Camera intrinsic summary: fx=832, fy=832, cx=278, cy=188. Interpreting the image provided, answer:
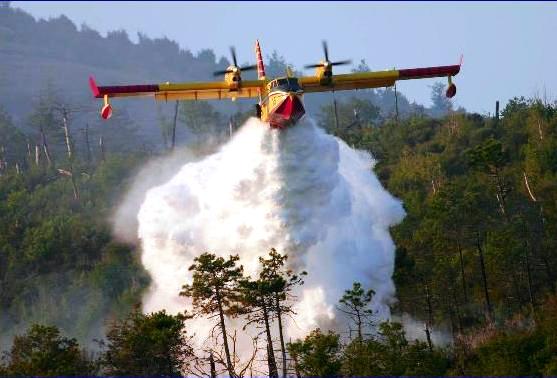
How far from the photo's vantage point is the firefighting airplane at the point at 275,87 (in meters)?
33.5

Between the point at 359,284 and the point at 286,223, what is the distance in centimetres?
478

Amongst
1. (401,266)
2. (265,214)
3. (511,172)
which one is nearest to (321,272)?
(265,214)

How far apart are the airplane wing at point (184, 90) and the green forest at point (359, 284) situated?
7457 millimetres

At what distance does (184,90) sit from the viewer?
36.6 m

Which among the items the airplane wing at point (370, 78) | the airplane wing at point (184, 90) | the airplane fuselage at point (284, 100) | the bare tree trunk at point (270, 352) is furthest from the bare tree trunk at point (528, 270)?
the airplane wing at point (184, 90)

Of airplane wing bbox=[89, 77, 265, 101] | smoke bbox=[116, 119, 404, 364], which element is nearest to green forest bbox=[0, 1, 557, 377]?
smoke bbox=[116, 119, 404, 364]

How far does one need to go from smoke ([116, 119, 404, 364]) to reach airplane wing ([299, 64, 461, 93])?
2108mm

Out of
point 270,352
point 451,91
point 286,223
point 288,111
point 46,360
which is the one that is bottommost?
point 46,360

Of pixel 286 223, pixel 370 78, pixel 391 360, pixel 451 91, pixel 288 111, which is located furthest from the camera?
pixel 451 91

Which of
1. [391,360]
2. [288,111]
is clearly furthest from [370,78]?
[391,360]

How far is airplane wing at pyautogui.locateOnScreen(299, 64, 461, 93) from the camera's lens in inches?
1457

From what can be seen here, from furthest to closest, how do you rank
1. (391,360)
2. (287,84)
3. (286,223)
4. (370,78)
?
(370,78)
(286,223)
(287,84)
(391,360)

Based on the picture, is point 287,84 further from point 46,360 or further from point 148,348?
point 46,360

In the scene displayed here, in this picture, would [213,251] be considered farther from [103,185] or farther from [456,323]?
[103,185]
